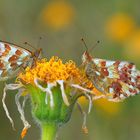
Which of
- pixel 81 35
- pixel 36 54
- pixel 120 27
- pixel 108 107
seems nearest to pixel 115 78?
pixel 36 54

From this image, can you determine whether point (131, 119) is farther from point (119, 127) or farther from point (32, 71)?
point (32, 71)

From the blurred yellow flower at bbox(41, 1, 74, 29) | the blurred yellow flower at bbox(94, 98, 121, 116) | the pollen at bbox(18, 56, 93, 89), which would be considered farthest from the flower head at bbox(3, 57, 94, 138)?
the blurred yellow flower at bbox(41, 1, 74, 29)

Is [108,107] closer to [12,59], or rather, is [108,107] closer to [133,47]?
[133,47]

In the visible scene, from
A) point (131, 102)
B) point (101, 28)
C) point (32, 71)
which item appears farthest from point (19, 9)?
point (32, 71)

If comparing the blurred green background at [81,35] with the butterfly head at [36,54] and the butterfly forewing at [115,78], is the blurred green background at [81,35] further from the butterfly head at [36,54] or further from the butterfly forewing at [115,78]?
the butterfly forewing at [115,78]

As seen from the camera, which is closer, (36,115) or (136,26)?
(36,115)

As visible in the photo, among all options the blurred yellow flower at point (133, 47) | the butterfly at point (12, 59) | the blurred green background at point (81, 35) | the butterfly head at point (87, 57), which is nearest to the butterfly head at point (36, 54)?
the butterfly at point (12, 59)

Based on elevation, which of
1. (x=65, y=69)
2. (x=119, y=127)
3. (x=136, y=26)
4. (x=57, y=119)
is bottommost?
(x=57, y=119)
